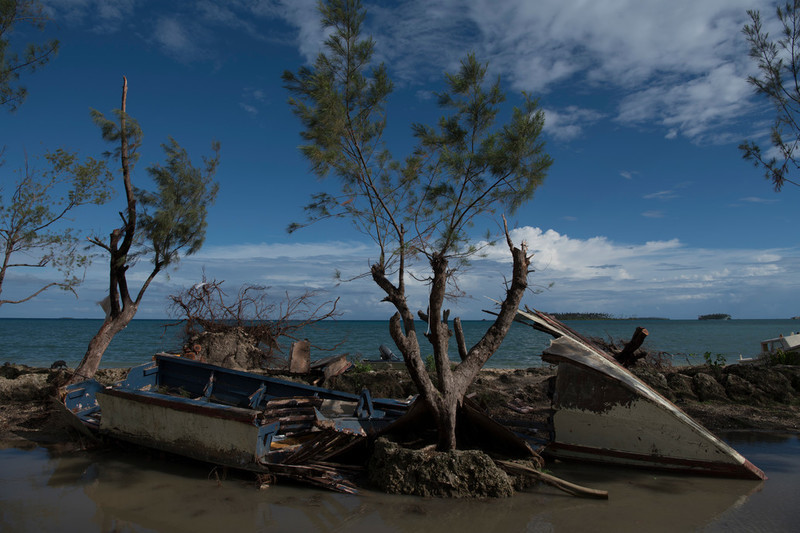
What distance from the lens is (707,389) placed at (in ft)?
33.8

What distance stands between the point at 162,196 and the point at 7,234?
2885mm

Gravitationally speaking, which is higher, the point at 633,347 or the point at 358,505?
the point at 633,347

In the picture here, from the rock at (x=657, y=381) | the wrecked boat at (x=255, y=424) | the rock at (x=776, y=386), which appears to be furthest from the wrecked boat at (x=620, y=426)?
the rock at (x=776, y=386)

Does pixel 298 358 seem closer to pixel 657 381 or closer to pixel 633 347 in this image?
pixel 633 347

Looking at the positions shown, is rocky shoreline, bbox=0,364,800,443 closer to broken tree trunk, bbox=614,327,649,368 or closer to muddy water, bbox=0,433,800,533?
broken tree trunk, bbox=614,327,649,368

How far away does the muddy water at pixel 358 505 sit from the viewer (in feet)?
15.6

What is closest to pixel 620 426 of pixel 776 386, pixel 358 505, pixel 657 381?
pixel 358 505

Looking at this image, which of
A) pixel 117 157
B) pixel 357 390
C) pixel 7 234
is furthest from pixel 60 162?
pixel 357 390

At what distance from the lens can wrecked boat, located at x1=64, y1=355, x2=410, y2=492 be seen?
19.2 ft

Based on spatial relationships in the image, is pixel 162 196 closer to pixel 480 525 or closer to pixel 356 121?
pixel 356 121

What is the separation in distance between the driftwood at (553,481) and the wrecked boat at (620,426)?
997mm

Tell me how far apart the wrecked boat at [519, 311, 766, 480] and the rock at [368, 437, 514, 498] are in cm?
149

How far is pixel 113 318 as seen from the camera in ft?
33.6

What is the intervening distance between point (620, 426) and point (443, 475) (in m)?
2.49
